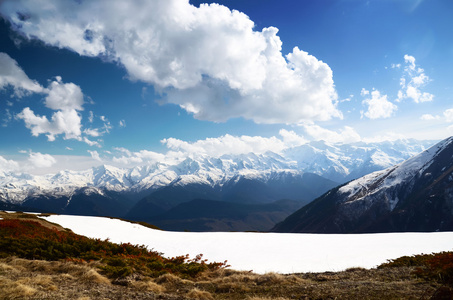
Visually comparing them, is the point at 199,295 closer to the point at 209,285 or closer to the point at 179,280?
the point at 209,285

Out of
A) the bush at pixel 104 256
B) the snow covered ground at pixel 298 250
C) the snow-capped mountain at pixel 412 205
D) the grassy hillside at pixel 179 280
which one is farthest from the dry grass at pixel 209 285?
the snow-capped mountain at pixel 412 205

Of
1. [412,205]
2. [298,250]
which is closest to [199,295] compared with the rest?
[298,250]

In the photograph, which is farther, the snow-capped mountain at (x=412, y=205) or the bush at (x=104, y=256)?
the snow-capped mountain at (x=412, y=205)

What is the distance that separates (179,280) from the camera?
40.5 ft

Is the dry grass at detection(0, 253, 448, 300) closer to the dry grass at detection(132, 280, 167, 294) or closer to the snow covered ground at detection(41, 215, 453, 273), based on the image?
the dry grass at detection(132, 280, 167, 294)

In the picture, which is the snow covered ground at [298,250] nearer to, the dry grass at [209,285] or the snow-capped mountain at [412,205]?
the dry grass at [209,285]

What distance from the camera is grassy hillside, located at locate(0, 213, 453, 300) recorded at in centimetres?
906

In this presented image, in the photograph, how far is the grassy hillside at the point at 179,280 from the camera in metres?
9.06

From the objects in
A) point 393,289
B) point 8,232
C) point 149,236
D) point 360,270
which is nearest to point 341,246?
point 360,270

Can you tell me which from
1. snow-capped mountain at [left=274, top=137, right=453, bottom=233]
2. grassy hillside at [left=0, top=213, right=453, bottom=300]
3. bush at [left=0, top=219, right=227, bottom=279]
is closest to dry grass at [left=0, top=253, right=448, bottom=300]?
grassy hillside at [left=0, top=213, right=453, bottom=300]

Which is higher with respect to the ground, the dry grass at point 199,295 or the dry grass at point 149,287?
the dry grass at point 199,295

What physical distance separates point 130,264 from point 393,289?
1290cm

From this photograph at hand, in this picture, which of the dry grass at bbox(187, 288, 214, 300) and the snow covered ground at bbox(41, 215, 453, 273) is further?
the snow covered ground at bbox(41, 215, 453, 273)

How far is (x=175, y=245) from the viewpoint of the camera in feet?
81.3
